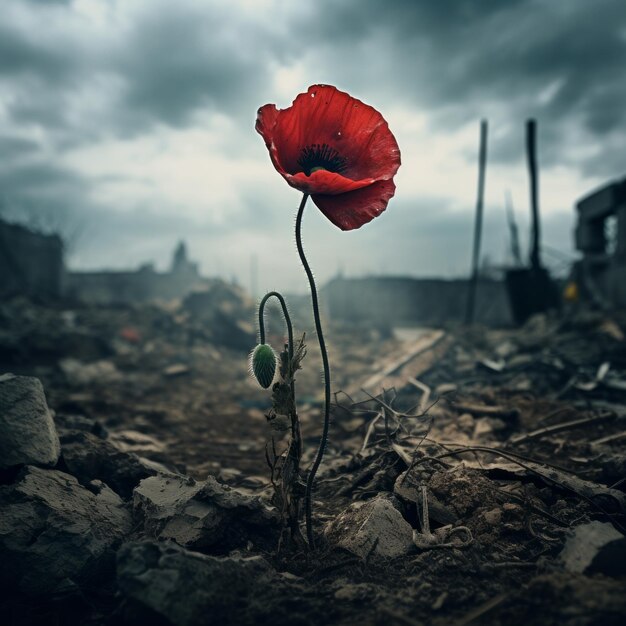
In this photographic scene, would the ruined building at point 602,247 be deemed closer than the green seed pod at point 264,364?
No

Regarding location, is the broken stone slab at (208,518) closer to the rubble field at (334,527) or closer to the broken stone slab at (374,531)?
the rubble field at (334,527)

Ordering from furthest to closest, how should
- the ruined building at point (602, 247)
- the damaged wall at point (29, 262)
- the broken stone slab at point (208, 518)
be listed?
the damaged wall at point (29, 262)
the ruined building at point (602, 247)
the broken stone slab at point (208, 518)

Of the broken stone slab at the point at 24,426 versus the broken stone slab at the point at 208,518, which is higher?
the broken stone slab at the point at 24,426

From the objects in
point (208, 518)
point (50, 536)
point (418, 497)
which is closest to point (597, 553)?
point (418, 497)

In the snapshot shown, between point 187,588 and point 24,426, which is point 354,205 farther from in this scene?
point 24,426

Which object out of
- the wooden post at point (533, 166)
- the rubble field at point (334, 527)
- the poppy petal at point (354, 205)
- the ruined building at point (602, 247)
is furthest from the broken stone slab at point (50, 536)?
the wooden post at point (533, 166)

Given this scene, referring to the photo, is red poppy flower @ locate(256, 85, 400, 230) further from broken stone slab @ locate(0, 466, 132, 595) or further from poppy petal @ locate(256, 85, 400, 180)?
broken stone slab @ locate(0, 466, 132, 595)

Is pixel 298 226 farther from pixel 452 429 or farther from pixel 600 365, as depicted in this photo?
pixel 600 365
